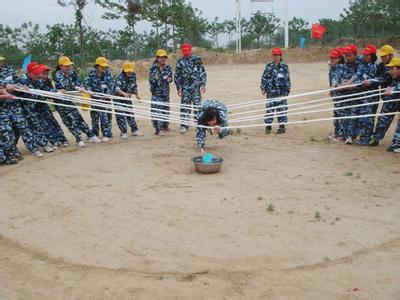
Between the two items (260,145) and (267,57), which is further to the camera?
(267,57)

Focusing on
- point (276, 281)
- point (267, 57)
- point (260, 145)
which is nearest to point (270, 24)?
point (267, 57)

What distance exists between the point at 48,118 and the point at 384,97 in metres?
5.77

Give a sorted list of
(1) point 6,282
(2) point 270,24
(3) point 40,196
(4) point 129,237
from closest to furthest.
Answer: (1) point 6,282, (4) point 129,237, (3) point 40,196, (2) point 270,24

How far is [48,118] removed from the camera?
821cm

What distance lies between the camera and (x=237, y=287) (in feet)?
→ 12.1

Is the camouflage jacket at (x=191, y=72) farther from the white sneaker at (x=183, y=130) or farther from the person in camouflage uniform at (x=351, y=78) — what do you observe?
the person in camouflage uniform at (x=351, y=78)

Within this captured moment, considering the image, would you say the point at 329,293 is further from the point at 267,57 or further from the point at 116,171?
the point at 267,57

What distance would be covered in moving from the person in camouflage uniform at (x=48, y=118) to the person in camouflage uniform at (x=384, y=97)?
5478 millimetres

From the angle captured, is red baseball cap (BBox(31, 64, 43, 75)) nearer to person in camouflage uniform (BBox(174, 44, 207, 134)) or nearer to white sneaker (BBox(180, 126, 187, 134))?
person in camouflage uniform (BBox(174, 44, 207, 134))

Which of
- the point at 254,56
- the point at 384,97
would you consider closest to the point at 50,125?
the point at 384,97

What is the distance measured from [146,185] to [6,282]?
8.15 ft

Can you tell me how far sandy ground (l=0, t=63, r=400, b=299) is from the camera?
3.76 metres

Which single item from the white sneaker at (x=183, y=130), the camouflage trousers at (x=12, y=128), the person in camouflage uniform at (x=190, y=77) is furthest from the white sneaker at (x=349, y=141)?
the camouflage trousers at (x=12, y=128)

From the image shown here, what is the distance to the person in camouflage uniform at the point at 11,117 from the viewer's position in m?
7.28
